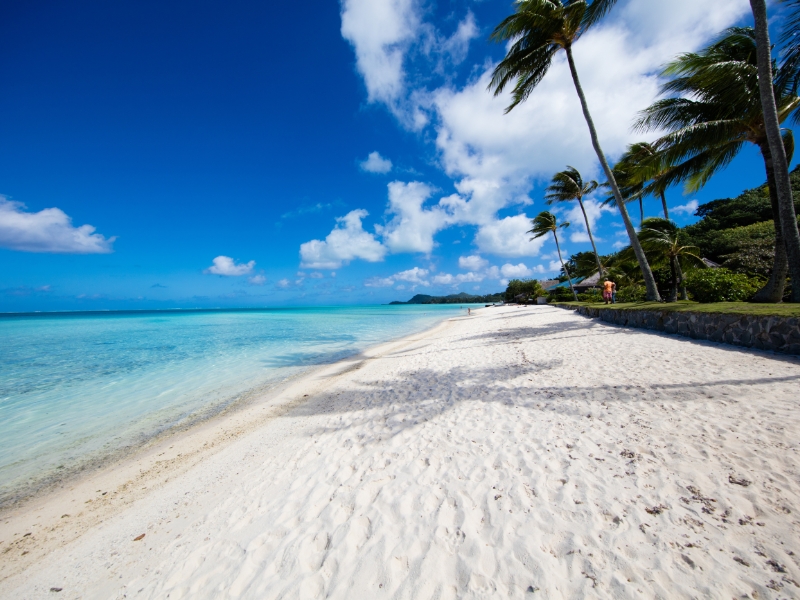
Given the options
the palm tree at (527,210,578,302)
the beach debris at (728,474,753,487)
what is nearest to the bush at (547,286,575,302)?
the palm tree at (527,210,578,302)

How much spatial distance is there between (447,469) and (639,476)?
162 centimetres

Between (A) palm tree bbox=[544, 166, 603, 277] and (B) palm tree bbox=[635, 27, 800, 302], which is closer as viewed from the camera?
(B) palm tree bbox=[635, 27, 800, 302]

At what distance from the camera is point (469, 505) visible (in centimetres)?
253

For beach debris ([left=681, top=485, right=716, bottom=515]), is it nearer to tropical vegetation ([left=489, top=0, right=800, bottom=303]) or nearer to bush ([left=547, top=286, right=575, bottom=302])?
tropical vegetation ([left=489, top=0, right=800, bottom=303])

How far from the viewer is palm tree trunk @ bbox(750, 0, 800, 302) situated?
23.5 feet

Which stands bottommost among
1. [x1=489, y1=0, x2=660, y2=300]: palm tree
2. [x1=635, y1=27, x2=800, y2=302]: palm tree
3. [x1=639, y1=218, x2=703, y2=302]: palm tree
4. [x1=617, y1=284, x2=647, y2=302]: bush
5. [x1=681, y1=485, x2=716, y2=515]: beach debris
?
[x1=681, y1=485, x2=716, y2=515]: beach debris

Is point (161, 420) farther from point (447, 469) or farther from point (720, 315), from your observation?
point (720, 315)

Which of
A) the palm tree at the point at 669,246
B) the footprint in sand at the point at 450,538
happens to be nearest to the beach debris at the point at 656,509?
the footprint in sand at the point at 450,538

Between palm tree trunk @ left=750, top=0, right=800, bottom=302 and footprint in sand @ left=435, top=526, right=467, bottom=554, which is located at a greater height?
palm tree trunk @ left=750, top=0, right=800, bottom=302

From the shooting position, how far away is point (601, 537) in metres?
2.04

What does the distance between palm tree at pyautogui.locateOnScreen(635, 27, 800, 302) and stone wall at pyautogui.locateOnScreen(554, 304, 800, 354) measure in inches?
90.0

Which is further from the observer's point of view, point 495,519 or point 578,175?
point 578,175

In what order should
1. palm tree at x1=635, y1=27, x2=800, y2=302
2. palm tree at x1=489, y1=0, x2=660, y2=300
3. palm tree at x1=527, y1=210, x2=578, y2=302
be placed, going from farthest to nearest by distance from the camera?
1. palm tree at x1=527, y1=210, x2=578, y2=302
2. palm tree at x1=489, y1=0, x2=660, y2=300
3. palm tree at x1=635, y1=27, x2=800, y2=302

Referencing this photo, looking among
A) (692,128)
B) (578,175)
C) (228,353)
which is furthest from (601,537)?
(578,175)
